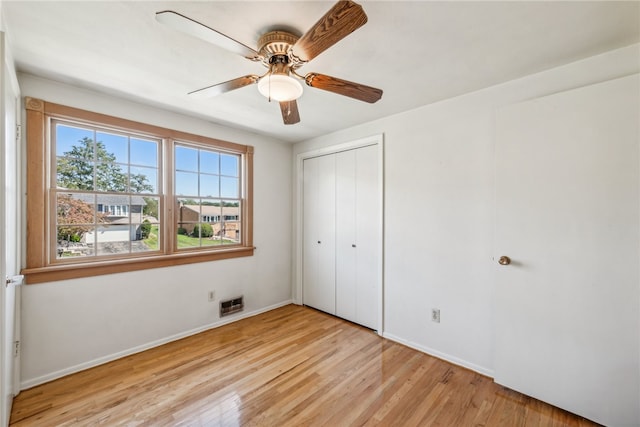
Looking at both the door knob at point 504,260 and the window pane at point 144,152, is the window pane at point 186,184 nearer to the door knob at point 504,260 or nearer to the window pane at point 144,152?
the window pane at point 144,152

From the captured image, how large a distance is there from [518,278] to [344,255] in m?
1.80

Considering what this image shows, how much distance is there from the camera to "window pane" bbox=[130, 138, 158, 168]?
8.71 ft

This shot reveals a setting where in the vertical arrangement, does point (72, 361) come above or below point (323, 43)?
below

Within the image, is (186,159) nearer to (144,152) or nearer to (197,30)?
(144,152)

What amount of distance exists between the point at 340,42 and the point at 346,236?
85.0 inches

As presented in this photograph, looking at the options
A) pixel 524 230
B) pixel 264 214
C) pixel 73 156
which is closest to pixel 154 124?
pixel 73 156

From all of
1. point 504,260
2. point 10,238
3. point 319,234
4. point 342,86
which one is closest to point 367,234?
point 319,234

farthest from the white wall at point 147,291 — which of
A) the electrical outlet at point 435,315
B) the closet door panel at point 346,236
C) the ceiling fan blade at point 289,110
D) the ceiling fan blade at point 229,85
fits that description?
the electrical outlet at point 435,315

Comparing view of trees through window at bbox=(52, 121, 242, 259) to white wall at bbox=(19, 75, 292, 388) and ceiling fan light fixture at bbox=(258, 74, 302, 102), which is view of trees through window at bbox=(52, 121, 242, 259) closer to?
white wall at bbox=(19, 75, 292, 388)

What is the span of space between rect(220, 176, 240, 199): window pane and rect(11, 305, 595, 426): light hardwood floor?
5.53 feet

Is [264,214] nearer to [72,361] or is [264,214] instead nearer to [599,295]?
[72,361]

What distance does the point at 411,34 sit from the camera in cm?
156

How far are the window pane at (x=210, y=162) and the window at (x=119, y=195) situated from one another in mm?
12

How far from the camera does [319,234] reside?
3.67 m
